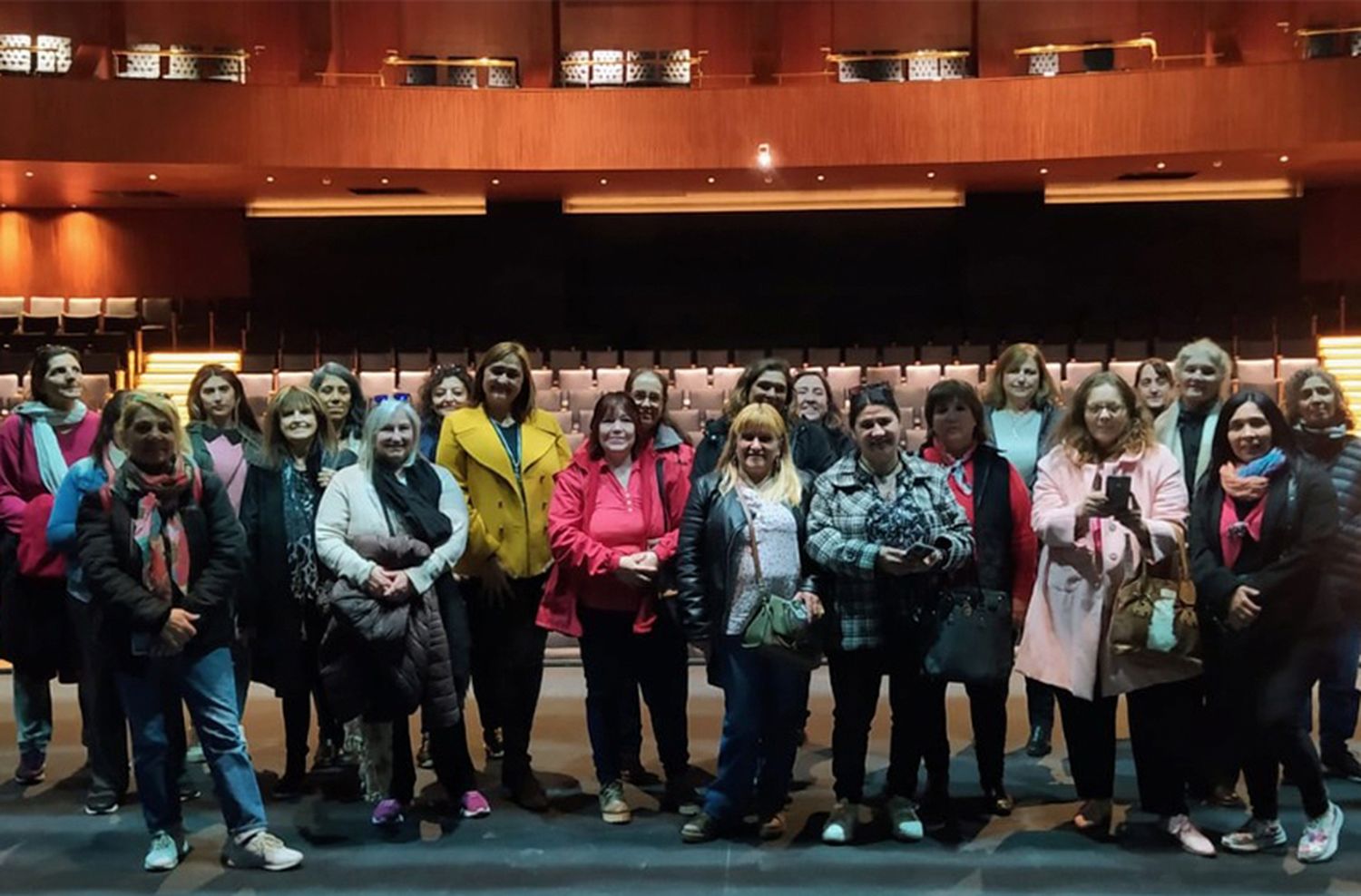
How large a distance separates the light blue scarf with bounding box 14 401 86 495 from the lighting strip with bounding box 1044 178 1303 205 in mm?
10893

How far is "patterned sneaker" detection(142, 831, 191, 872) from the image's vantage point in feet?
11.0

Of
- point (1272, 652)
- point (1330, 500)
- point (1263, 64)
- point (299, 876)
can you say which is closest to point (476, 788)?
point (299, 876)

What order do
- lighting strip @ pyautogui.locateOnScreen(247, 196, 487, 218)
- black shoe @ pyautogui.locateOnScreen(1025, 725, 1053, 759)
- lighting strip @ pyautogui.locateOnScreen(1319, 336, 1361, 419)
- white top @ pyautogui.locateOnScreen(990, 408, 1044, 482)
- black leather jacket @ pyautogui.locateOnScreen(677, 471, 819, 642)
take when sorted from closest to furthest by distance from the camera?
1. black leather jacket @ pyautogui.locateOnScreen(677, 471, 819, 642)
2. white top @ pyautogui.locateOnScreen(990, 408, 1044, 482)
3. black shoe @ pyautogui.locateOnScreen(1025, 725, 1053, 759)
4. lighting strip @ pyautogui.locateOnScreen(1319, 336, 1361, 419)
5. lighting strip @ pyautogui.locateOnScreen(247, 196, 487, 218)

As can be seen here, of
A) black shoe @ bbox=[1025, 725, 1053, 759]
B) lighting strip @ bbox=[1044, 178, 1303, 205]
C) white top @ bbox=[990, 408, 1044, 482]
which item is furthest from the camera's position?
lighting strip @ bbox=[1044, 178, 1303, 205]

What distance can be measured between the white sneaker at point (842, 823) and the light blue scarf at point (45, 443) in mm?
2581

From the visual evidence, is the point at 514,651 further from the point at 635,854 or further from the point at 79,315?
the point at 79,315

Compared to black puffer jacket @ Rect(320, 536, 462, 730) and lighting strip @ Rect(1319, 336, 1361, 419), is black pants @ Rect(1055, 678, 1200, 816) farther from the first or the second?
lighting strip @ Rect(1319, 336, 1361, 419)

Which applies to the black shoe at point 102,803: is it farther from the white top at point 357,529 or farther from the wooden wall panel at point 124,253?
the wooden wall panel at point 124,253

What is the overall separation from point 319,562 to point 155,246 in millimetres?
11426

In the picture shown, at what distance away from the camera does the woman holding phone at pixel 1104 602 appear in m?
3.34

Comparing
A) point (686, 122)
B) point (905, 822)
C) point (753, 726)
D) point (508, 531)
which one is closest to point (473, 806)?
point (508, 531)

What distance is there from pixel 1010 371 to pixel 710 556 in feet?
4.41

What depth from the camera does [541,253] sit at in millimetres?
13383

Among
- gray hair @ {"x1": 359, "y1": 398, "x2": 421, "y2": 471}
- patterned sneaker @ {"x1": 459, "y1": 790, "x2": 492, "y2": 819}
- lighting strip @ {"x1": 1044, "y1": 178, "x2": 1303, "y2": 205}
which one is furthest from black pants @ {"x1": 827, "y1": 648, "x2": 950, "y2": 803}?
lighting strip @ {"x1": 1044, "y1": 178, "x2": 1303, "y2": 205}
